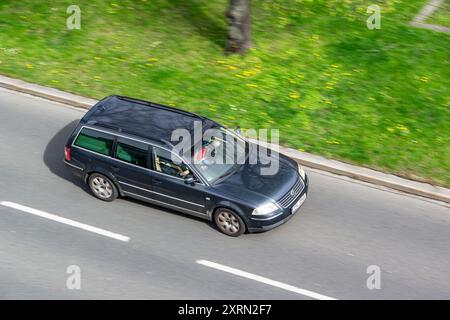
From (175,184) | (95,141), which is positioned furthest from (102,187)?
(175,184)

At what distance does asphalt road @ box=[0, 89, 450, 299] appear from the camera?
11.1 m

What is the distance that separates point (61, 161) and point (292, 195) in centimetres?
515

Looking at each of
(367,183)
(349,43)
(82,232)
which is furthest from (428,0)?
(82,232)

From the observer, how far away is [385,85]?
16.0 m

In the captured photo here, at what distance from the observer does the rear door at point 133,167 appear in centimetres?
1233

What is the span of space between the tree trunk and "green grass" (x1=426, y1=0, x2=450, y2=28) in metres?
5.19

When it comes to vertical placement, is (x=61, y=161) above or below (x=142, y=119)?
below

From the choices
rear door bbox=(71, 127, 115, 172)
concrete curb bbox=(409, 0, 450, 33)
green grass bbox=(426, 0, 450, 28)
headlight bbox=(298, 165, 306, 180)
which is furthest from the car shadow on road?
green grass bbox=(426, 0, 450, 28)

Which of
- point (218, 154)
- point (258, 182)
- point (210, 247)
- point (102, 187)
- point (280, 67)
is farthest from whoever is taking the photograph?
point (280, 67)

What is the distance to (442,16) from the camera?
18344mm

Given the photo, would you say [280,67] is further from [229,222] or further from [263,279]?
[263,279]

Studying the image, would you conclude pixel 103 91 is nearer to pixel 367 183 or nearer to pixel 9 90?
pixel 9 90

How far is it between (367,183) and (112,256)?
5511 mm

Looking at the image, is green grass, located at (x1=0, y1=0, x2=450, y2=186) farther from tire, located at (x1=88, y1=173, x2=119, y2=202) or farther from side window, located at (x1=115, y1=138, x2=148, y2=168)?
tire, located at (x1=88, y1=173, x2=119, y2=202)
